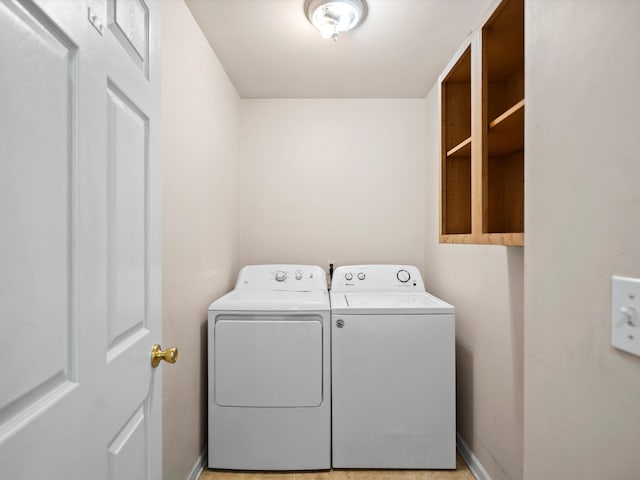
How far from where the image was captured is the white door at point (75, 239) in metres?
0.44

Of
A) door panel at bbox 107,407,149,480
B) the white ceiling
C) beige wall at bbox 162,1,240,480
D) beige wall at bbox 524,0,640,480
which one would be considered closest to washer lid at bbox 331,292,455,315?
beige wall at bbox 162,1,240,480

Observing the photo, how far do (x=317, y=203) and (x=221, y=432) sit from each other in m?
1.65

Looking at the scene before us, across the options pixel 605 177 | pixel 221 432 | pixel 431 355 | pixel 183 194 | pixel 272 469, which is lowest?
pixel 272 469

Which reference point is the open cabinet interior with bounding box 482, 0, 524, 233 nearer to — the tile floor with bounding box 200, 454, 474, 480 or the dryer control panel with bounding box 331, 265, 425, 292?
the dryer control panel with bounding box 331, 265, 425, 292

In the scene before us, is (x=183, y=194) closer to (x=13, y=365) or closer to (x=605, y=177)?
(x=13, y=365)

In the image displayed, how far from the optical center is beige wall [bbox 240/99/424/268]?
274cm

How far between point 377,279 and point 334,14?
158 cm

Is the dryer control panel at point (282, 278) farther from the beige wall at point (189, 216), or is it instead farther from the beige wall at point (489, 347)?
the beige wall at point (489, 347)

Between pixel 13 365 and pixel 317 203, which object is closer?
pixel 13 365

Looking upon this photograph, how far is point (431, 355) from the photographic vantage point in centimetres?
187

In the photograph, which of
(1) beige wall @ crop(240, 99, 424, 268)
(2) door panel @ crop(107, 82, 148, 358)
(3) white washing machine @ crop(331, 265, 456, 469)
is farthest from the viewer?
(1) beige wall @ crop(240, 99, 424, 268)

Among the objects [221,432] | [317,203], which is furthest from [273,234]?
[221,432]

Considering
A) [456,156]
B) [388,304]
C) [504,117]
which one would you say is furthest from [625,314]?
[388,304]

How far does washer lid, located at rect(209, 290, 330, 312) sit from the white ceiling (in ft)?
4.68
